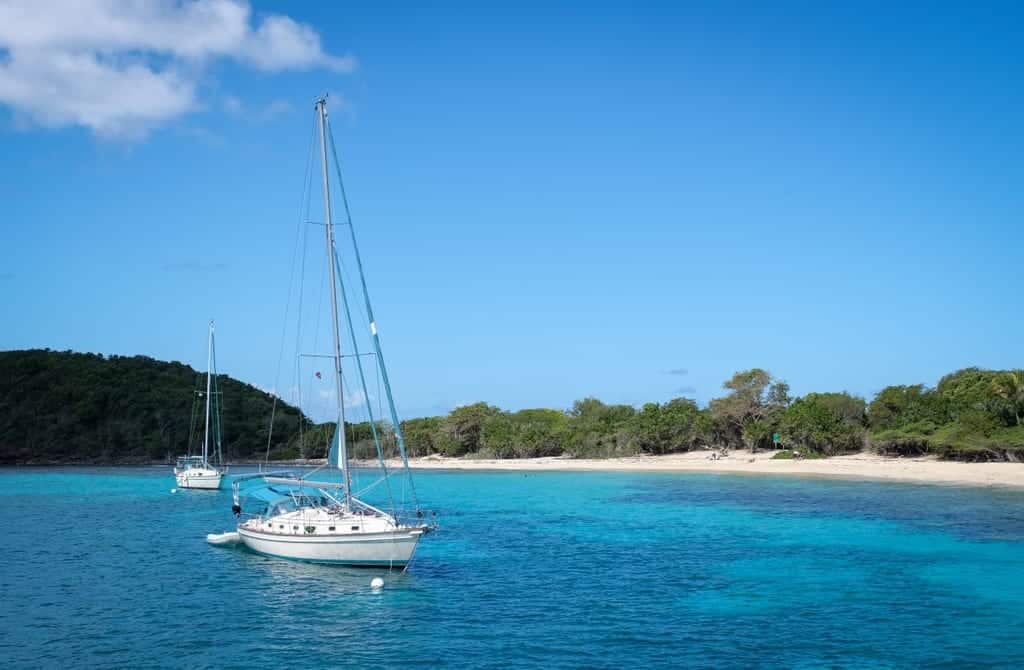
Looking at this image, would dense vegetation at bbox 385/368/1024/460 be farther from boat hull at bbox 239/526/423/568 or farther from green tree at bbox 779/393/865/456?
boat hull at bbox 239/526/423/568

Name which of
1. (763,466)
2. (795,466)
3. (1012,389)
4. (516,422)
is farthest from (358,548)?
(516,422)

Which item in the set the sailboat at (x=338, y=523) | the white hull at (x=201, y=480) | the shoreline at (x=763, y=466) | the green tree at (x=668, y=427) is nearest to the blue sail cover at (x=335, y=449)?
the sailboat at (x=338, y=523)

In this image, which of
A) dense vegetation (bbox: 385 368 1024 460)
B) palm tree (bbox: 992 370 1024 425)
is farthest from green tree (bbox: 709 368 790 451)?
palm tree (bbox: 992 370 1024 425)

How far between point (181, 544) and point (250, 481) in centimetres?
478

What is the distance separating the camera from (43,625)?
890 inches

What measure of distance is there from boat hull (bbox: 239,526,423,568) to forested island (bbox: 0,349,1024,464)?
157 ft

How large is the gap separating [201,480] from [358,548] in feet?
150

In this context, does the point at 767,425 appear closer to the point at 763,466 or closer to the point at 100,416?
the point at 763,466

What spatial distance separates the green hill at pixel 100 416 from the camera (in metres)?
114

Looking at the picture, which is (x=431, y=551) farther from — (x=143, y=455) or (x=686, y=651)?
(x=143, y=455)

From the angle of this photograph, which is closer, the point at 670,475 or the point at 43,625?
the point at 43,625

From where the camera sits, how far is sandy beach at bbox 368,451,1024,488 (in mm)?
58125

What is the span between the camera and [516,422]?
11206 centimetres

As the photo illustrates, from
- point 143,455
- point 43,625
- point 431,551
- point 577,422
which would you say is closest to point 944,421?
point 577,422
